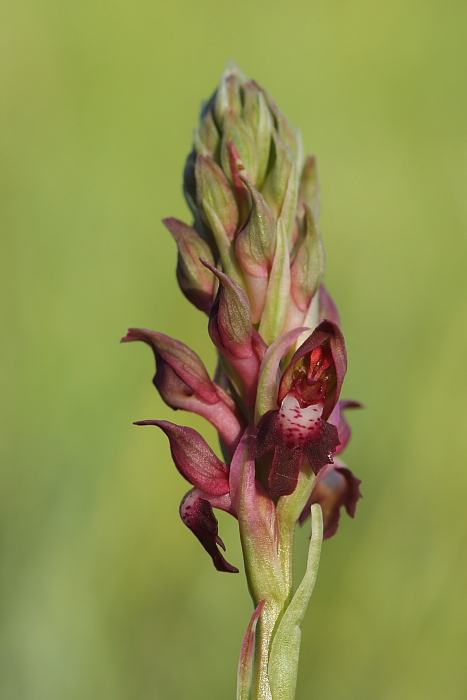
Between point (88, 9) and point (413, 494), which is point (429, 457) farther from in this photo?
point (88, 9)

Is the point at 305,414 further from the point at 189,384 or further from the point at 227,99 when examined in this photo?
the point at 227,99

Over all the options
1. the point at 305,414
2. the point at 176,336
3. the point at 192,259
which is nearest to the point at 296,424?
the point at 305,414

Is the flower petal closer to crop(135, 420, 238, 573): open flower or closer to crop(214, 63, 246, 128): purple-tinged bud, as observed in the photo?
crop(135, 420, 238, 573): open flower

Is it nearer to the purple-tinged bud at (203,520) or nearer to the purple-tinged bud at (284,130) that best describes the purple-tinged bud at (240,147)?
the purple-tinged bud at (284,130)

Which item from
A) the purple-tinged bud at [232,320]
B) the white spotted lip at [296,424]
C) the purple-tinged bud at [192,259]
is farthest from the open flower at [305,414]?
the purple-tinged bud at [192,259]

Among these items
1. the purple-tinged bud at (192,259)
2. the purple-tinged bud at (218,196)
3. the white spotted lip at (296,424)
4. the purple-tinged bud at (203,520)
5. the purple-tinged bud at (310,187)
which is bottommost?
the purple-tinged bud at (203,520)

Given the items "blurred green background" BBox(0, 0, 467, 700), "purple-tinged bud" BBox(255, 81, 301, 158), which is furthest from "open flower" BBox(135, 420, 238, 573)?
"blurred green background" BBox(0, 0, 467, 700)
